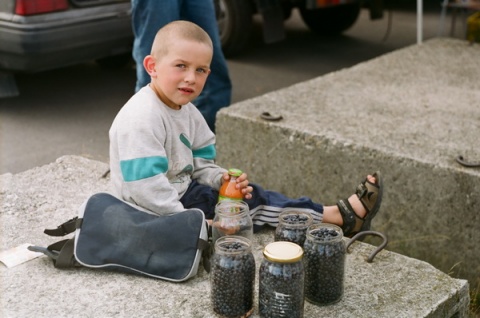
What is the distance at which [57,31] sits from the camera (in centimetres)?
515

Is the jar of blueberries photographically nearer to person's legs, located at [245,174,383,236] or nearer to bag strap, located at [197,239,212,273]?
bag strap, located at [197,239,212,273]

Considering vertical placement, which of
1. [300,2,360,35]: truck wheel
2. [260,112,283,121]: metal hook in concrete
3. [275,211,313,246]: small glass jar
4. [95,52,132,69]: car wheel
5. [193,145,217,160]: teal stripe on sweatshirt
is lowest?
[300,2,360,35]: truck wheel

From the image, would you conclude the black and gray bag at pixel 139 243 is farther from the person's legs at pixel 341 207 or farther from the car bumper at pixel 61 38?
the car bumper at pixel 61 38

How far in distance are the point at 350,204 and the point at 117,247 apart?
104cm

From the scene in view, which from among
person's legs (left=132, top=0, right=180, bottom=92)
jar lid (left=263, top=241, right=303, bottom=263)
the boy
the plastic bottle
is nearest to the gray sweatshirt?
the boy

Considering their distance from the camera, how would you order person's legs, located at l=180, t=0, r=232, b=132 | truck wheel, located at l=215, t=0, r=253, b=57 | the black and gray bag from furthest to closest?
1. truck wheel, located at l=215, t=0, r=253, b=57
2. person's legs, located at l=180, t=0, r=232, b=132
3. the black and gray bag

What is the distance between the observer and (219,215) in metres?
2.79

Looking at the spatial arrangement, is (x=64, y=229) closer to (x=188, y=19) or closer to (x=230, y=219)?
(x=230, y=219)

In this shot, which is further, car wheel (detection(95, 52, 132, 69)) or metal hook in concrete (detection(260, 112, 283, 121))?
car wheel (detection(95, 52, 132, 69))

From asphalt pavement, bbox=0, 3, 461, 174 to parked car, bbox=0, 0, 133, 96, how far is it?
43cm

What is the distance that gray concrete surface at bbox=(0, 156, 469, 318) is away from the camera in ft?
8.43

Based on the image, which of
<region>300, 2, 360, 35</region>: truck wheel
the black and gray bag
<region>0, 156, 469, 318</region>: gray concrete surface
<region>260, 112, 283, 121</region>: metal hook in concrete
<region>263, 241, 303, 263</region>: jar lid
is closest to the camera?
<region>263, 241, 303, 263</region>: jar lid

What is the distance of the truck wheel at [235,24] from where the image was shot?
6926 mm

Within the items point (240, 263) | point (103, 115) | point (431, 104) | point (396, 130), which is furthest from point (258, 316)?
point (103, 115)
